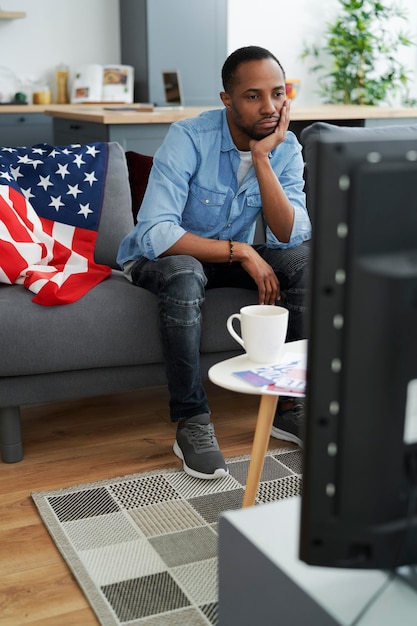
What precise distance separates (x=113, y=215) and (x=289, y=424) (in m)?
0.92

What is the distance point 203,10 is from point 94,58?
36.1 inches

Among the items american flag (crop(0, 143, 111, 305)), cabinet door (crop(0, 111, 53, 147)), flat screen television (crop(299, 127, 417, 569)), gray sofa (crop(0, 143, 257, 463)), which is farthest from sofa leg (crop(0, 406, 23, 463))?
cabinet door (crop(0, 111, 53, 147))

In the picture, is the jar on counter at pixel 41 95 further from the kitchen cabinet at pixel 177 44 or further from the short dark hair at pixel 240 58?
the short dark hair at pixel 240 58

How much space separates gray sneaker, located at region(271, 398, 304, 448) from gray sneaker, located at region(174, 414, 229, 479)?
0.83 ft

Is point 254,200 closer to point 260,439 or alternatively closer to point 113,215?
point 113,215

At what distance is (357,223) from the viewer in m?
0.57

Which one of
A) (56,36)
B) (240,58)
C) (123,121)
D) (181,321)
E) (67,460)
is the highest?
(56,36)

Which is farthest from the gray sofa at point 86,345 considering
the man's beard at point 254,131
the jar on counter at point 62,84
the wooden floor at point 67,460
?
the jar on counter at point 62,84

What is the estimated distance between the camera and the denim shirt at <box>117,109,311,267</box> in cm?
223

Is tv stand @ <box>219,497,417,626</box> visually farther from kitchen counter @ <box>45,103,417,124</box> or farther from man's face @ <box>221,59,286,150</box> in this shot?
kitchen counter @ <box>45,103,417,124</box>

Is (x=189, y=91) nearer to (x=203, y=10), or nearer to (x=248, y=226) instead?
(x=203, y=10)

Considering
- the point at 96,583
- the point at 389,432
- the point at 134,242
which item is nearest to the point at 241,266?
the point at 134,242

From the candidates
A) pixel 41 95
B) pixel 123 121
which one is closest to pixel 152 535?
pixel 123 121

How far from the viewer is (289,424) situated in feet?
7.52
